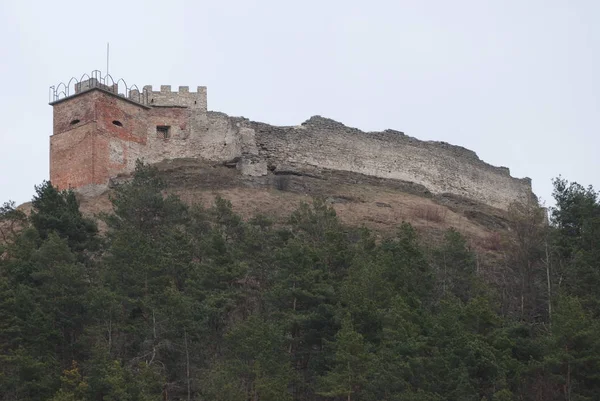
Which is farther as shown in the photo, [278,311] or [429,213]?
[429,213]

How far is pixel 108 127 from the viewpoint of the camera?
149 ft

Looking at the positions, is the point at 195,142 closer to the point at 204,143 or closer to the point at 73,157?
the point at 204,143

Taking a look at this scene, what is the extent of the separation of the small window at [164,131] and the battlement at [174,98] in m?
0.88

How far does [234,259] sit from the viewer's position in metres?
34.0

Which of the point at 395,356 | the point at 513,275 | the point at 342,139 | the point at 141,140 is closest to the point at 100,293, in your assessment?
the point at 395,356

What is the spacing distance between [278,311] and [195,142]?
17.0 meters

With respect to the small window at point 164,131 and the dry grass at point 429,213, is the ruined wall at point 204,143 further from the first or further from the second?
the dry grass at point 429,213

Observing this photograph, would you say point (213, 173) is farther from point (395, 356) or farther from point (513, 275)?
point (395, 356)

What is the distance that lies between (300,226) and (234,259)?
352 cm

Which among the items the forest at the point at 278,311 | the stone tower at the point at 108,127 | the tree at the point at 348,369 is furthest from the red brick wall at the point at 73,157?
the tree at the point at 348,369

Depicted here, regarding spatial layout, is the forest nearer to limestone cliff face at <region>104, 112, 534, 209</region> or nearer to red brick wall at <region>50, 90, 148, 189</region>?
red brick wall at <region>50, 90, 148, 189</region>

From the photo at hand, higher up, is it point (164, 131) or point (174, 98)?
point (174, 98)

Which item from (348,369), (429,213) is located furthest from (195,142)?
(348,369)

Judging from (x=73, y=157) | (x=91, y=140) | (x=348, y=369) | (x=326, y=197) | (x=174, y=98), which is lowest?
(x=348, y=369)
